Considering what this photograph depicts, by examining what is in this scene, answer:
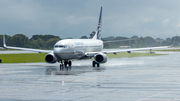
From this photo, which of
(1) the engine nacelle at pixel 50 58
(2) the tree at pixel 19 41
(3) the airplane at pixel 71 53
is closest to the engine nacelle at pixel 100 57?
(3) the airplane at pixel 71 53

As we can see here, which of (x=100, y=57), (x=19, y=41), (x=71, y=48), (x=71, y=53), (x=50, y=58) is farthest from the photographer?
(x=19, y=41)

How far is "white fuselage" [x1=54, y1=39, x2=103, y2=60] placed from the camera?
3928cm

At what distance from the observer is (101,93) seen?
16.5 metres

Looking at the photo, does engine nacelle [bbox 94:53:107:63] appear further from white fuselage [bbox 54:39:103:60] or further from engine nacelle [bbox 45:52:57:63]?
engine nacelle [bbox 45:52:57:63]

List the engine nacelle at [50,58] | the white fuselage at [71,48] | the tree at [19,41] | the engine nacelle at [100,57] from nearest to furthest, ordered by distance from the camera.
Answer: the white fuselage at [71,48] → the engine nacelle at [50,58] → the engine nacelle at [100,57] → the tree at [19,41]

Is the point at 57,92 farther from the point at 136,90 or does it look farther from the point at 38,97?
the point at 136,90

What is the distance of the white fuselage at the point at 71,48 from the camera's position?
129 ft

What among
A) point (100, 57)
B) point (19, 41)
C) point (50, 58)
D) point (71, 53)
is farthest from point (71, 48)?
point (19, 41)

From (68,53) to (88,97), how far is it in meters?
24.9

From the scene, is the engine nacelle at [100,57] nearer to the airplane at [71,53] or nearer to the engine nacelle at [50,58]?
the airplane at [71,53]

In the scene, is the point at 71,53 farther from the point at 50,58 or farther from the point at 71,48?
the point at 50,58

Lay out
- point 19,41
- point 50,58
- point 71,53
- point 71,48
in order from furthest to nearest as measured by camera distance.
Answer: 1. point 19,41
2. point 50,58
3. point 71,48
4. point 71,53

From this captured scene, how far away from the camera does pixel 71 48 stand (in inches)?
1602

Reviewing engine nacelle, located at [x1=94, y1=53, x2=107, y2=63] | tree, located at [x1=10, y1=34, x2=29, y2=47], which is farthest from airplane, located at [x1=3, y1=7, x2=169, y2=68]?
tree, located at [x1=10, y1=34, x2=29, y2=47]
